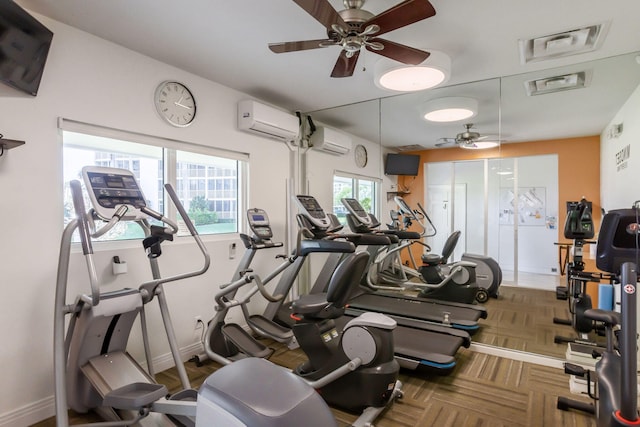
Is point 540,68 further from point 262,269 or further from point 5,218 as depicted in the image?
point 5,218

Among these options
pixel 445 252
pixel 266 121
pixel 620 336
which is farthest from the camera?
pixel 445 252

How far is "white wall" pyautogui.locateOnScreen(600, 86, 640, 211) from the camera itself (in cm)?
310

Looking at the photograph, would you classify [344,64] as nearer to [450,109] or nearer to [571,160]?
[450,109]

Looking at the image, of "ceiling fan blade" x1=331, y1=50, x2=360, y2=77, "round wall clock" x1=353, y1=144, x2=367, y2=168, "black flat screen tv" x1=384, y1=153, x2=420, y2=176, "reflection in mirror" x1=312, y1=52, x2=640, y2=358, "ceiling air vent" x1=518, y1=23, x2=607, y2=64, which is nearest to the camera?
"ceiling fan blade" x1=331, y1=50, x2=360, y2=77

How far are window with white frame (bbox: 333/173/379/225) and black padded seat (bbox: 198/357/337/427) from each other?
3605 millimetres

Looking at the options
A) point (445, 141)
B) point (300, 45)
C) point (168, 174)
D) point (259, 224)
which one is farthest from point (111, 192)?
point (445, 141)

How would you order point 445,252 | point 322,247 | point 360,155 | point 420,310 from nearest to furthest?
point 322,247
point 420,310
point 445,252
point 360,155

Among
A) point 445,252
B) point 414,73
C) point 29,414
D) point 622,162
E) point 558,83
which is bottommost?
point 29,414

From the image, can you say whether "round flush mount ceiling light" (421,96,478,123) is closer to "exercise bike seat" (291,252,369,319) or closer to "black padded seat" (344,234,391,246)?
"black padded seat" (344,234,391,246)

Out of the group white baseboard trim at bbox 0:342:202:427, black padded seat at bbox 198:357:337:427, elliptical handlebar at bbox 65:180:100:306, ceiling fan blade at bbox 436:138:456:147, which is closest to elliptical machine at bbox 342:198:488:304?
ceiling fan blade at bbox 436:138:456:147

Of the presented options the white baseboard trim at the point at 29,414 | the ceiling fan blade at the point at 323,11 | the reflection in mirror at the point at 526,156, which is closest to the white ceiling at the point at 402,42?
the reflection in mirror at the point at 526,156

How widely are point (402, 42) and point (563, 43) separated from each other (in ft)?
4.25

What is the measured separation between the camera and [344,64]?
2531 mm

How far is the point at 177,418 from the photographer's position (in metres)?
2.06
